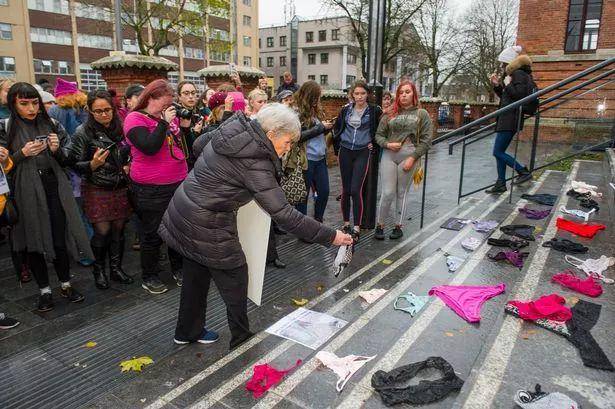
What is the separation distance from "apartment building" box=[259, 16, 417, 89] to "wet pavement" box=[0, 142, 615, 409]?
60.5m

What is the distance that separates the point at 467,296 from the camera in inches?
136

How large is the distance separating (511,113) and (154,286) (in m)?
5.56

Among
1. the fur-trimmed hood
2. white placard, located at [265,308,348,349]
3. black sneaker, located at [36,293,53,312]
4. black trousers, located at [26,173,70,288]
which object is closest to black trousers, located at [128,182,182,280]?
black trousers, located at [26,173,70,288]

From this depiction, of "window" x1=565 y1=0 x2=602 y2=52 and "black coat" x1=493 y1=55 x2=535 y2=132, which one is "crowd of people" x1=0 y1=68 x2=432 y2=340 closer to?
"black coat" x1=493 y1=55 x2=535 y2=132

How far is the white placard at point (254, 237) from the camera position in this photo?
2906mm

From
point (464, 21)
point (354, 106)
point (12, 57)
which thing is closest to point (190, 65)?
point (12, 57)

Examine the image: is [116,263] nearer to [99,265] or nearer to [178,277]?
[99,265]

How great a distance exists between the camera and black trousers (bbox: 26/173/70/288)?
376 centimetres

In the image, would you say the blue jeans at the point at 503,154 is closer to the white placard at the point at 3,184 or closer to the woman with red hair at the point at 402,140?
→ the woman with red hair at the point at 402,140

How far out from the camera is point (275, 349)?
9.91ft

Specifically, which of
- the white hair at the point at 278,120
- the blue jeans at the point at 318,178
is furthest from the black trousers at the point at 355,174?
the white hair at the point at 278,120

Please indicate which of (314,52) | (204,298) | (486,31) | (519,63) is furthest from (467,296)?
(314,52)

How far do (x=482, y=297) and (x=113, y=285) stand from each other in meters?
3.45

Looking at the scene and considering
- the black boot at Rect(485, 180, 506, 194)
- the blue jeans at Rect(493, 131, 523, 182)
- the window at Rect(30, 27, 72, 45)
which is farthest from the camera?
the window at Rect(30, 27, 72, 45)
